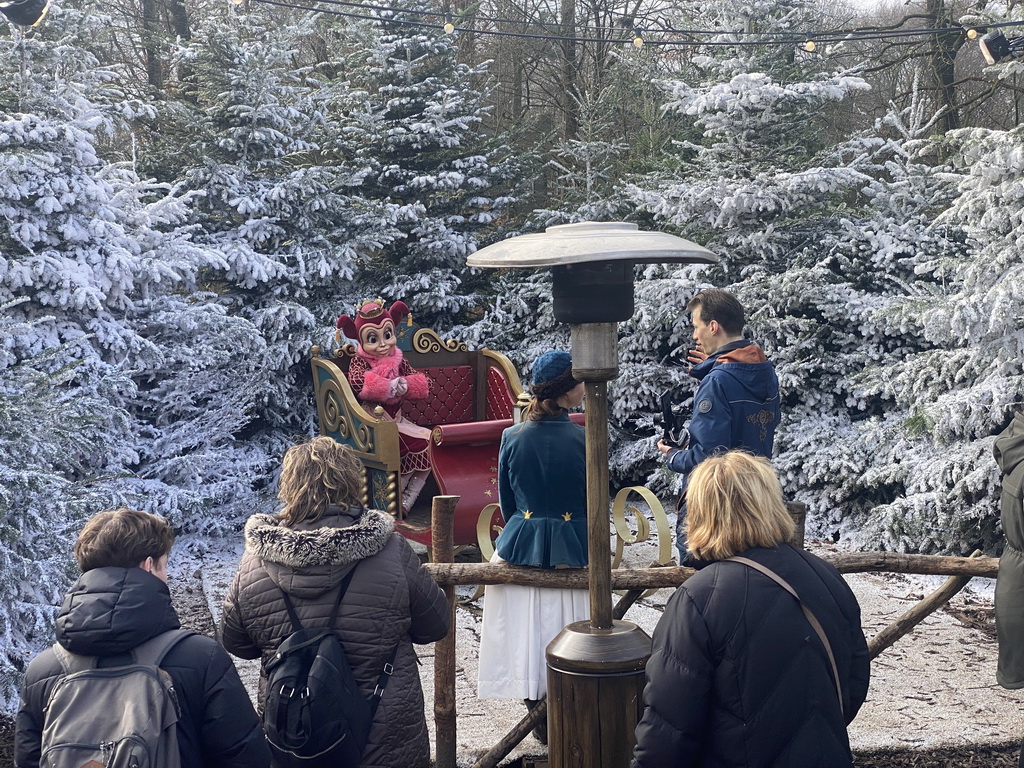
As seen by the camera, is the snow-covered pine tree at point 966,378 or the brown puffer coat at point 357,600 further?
the snow-covered pine tree at point 966,378

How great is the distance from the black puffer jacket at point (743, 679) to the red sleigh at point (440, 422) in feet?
11.0

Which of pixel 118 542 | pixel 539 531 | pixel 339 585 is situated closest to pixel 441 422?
pixel 539 531

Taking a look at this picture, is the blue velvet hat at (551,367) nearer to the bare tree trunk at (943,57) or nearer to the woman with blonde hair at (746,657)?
the woman with blonde hair at (746,657)

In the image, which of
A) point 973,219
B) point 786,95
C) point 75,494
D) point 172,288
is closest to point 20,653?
point 75,494

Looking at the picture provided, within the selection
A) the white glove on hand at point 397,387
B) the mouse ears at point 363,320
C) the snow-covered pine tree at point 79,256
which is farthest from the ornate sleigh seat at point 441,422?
the snow-covered pine tree at point 79,256

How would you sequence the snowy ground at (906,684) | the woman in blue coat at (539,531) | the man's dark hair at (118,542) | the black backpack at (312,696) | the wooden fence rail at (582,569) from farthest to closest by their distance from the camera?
the snowy ground at (906,684), the woman in blue coat at (539,531), the wooden fence rail at (582,569), the black backpack at (312,696), the man's dark hair at (118,542)

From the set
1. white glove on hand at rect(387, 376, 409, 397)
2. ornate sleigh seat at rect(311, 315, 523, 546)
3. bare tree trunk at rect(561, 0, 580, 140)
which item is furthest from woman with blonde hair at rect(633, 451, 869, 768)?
bare tree trunk at rect(561, 0, 580, 140)

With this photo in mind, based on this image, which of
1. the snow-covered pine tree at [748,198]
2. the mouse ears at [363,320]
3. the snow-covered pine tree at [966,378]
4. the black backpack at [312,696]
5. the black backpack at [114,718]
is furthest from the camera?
the snow-covered pine tree at [748,198]

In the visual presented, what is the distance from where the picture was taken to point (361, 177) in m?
9.59

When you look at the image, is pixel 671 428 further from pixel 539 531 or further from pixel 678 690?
pixel 678 690

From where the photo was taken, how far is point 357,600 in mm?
2570

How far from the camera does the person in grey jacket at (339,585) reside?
2551 millimetres

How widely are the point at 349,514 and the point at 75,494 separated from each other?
9.66ft

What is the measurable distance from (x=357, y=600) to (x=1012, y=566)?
7.04 ft
